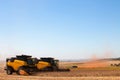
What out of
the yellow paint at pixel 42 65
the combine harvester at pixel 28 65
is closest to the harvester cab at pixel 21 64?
the combine harvester at pixel 28 65

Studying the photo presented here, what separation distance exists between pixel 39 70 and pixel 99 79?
667 inches

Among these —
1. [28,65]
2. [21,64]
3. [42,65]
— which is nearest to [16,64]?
[21,64]

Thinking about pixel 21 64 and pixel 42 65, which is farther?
pixel 42 65

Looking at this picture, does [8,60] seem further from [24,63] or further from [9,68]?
[24,63]

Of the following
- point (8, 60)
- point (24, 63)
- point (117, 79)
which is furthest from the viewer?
point (8, 60)

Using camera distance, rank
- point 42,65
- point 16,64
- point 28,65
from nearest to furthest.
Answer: point 28,65
point 16,64
point 42,65

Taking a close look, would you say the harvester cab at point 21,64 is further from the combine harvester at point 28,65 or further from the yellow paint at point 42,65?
the yellow paint at point 42,65

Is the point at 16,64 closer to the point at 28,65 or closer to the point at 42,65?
the point at 28,65

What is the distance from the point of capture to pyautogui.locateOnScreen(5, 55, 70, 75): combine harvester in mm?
42031

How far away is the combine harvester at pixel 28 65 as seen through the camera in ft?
138

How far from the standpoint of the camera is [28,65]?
1655 inches

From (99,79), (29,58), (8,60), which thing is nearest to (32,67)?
(29,58)

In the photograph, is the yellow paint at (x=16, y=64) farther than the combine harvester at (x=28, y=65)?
No

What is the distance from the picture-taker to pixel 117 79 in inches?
1155
